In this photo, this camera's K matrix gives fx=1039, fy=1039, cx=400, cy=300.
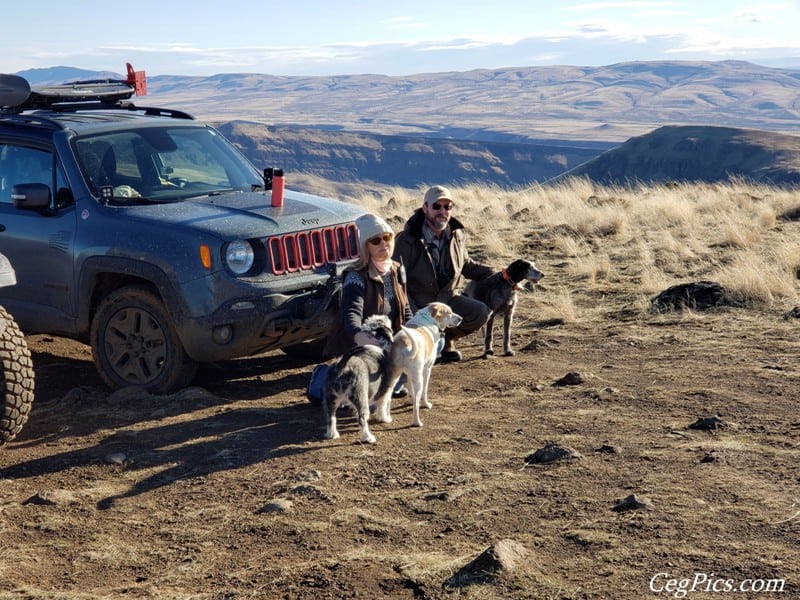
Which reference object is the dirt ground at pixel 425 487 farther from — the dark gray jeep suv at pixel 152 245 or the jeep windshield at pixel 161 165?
the jeep windshield at pixel 161 165

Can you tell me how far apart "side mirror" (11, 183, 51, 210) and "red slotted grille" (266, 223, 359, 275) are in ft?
5.43

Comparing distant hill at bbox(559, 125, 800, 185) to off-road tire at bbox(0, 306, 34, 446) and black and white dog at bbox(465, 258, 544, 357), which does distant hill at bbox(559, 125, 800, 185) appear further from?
off-road tire at bbox(0, 306, 34, 446)

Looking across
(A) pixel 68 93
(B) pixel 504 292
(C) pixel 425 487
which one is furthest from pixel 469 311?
(A) pixel 68 93

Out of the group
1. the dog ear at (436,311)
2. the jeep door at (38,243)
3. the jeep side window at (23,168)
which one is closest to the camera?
the dog ear at (436,311)

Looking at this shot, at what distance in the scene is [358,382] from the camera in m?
6.12

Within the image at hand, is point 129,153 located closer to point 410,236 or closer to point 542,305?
point 410,236

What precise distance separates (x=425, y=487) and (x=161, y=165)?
3.79m

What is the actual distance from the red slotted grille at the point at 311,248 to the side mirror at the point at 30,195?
165 centimetres

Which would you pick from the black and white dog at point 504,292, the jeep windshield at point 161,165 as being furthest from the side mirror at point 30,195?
the black and white dog at point 504,292

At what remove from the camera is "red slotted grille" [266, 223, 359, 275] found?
7.11 metres

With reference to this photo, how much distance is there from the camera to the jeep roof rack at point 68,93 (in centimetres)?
803

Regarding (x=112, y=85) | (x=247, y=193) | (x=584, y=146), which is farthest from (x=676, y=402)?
(x=584, y=146)

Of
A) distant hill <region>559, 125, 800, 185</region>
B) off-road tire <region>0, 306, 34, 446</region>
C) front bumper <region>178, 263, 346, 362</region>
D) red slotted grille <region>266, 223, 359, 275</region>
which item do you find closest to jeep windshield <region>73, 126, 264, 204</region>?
red slotted grille <region>266, 223, 359, 275</region>

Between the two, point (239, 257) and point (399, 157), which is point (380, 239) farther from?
point (399, 157)
